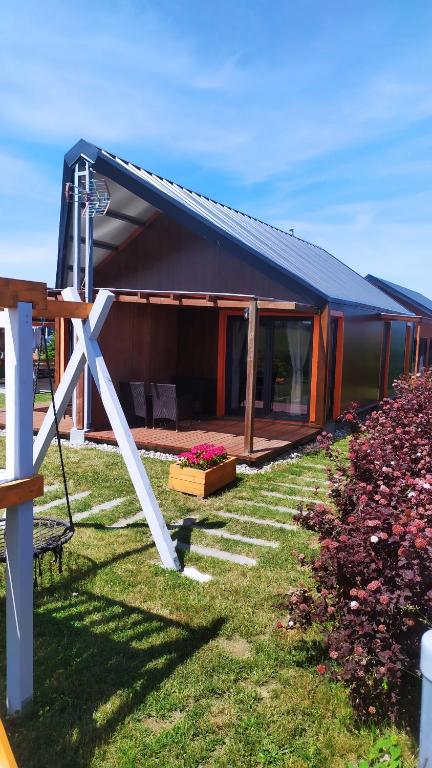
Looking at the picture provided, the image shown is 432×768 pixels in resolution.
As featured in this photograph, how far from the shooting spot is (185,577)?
14.0ft

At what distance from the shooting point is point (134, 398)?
10.1 metres

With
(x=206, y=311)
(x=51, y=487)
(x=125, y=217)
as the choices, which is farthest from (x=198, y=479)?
(x=125, y=217)

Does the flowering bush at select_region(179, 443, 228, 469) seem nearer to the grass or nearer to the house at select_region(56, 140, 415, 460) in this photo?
the grass

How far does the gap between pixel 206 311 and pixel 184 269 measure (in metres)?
1.32

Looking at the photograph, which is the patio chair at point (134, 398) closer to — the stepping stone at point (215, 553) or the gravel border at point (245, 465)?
the gravel border at point (245, 465)

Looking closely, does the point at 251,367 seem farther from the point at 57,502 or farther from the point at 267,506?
the point at 57,502

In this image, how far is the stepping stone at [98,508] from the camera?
18.4ft

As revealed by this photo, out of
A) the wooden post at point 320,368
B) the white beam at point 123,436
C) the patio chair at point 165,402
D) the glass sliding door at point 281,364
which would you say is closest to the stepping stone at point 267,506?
the white beam at point 123,436

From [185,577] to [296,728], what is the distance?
1.77 metres

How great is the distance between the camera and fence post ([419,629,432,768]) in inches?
73.6

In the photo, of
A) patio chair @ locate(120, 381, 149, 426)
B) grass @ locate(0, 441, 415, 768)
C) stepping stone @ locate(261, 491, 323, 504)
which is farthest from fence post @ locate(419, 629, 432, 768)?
patio chair @ locate(120, 381, 149, 426)

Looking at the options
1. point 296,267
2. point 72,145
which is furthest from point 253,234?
point 72,145

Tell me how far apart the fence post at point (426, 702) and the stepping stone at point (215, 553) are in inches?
106

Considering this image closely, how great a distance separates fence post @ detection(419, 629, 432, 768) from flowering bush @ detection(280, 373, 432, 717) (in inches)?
15.1
